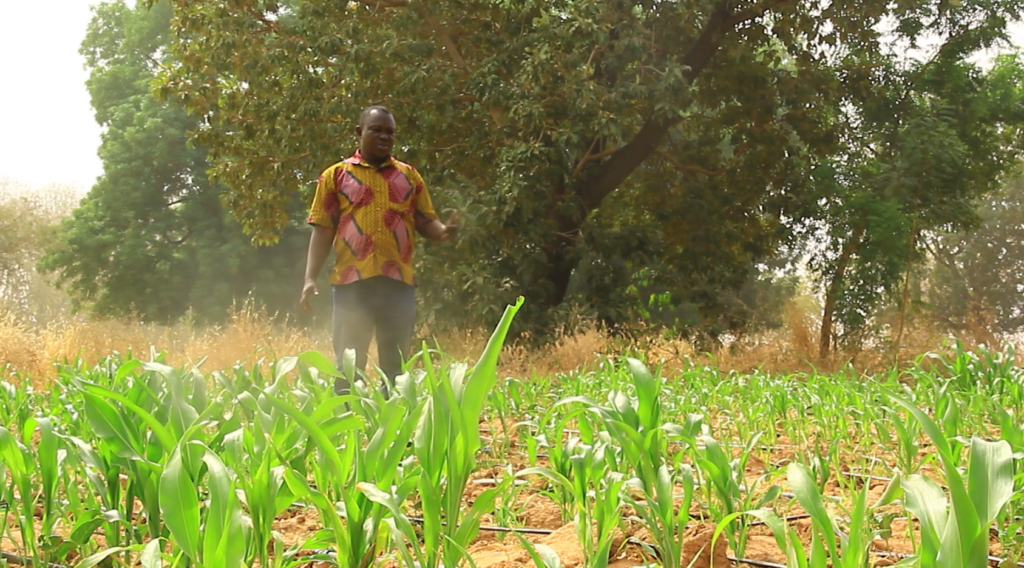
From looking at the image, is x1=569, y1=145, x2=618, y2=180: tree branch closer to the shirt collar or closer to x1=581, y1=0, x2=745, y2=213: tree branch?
x1=581, y1=0, x2=745, y2=213: tree branch

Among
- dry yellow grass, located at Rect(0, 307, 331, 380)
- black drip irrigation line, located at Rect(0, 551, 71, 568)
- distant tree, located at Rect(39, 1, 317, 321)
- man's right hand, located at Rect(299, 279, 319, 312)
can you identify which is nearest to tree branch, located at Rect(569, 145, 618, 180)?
dry yellow grass, located at Rect(0, 307, 331, 380)

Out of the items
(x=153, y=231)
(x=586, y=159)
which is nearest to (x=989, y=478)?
(x=586, y=159)

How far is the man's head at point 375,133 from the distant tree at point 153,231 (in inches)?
793

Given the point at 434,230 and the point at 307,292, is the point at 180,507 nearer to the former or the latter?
the point at 307,292

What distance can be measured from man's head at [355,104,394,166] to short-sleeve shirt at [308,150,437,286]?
6 centimetres

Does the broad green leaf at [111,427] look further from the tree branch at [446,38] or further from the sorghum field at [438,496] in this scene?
the tree branch at [446,38]

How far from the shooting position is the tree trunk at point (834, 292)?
1047 centimetres

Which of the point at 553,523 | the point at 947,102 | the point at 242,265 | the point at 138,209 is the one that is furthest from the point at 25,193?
the point at 553,523

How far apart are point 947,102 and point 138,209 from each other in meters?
21.9

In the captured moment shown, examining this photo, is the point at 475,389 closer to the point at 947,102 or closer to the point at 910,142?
the point at 910,142

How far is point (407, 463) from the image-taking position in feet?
6.53

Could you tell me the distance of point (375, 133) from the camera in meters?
4.35

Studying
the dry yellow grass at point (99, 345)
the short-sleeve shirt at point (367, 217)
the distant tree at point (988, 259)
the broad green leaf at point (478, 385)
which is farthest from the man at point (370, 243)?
the distant tree at point (988, 259)

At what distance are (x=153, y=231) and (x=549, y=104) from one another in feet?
62.2
